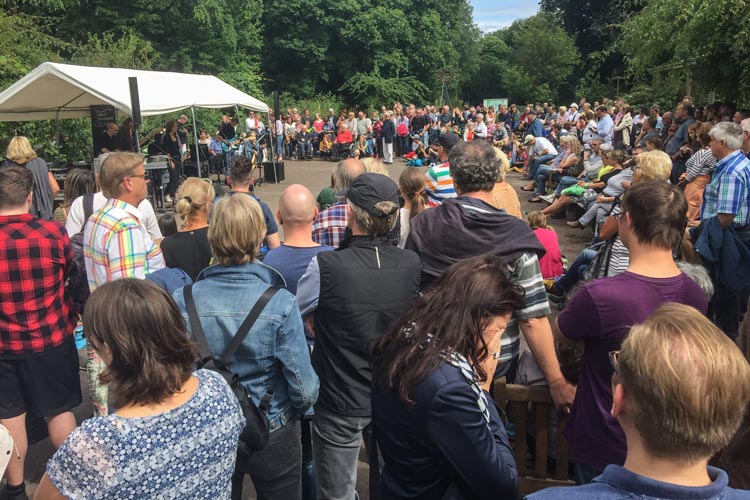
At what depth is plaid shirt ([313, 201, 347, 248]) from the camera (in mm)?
4051

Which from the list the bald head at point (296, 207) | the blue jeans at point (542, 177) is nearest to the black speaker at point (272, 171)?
the blue jeans at point (542, 177)

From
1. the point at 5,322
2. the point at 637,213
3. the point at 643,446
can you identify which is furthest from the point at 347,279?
the point at 5,322

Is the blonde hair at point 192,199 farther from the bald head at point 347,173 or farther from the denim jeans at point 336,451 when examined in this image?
the denim jeans at point 336,451

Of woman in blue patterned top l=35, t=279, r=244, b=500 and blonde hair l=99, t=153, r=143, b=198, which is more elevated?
blonde hair l=99, t=153, r=143, b=198

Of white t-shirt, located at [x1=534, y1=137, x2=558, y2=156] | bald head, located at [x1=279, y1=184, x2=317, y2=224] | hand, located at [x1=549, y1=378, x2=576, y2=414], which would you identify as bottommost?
hand, located at [x1=549, y1=378, x2=576, y2=414]

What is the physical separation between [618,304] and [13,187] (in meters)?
3.01

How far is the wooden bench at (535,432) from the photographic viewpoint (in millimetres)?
2918

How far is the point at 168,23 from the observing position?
2719 centimetres

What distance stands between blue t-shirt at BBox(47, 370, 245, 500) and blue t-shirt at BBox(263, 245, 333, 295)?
4.28 feet

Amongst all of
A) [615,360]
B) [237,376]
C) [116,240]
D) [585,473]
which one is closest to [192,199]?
[116,240]

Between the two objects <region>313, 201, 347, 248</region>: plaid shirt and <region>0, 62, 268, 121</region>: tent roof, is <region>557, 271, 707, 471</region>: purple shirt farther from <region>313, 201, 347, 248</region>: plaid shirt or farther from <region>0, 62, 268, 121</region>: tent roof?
<region>0, 62, 268, 121</region>: tent roof

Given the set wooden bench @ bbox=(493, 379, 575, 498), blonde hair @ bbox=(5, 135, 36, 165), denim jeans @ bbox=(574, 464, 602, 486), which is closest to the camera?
denim jeans @ bbox=(574, 464, 602, 486)

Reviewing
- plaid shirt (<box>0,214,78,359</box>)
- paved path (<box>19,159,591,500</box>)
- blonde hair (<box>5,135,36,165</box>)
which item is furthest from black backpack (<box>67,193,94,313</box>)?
blonde hair (<box>5,135,36,165</box>)

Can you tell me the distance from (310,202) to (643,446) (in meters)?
2.28
